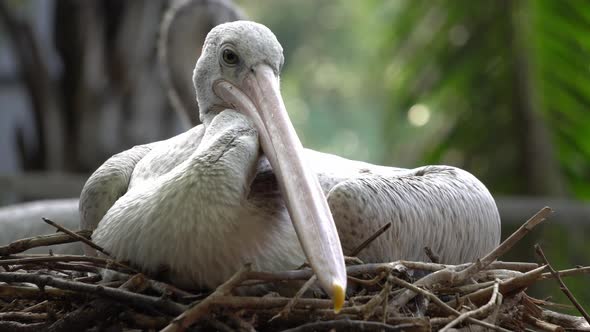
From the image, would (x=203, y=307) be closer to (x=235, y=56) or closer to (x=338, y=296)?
(x=338, y=296)

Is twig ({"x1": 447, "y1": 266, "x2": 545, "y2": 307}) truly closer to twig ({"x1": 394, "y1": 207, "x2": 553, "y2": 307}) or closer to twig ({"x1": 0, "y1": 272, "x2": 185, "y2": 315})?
twig ({"x1": 394, "y1": 207, "x2": 553, "y2": 307})

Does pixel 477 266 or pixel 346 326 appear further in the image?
pixel 477 266

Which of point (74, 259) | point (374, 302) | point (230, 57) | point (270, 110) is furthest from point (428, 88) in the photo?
point (374, 302)

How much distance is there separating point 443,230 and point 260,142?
2.69ft

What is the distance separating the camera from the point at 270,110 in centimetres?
377

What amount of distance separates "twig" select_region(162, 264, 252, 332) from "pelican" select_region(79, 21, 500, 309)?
0.22 meters

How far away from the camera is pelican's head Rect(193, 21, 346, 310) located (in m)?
3.21

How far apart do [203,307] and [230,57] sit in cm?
117

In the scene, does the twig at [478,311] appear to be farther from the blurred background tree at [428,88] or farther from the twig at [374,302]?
the blurred background tree at [428,88]

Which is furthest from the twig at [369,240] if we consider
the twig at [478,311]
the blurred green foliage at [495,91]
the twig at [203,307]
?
the blurred green foliage at [495,91]

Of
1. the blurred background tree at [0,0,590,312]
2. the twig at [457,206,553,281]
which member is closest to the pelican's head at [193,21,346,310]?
the twig at [457,206,553,281]

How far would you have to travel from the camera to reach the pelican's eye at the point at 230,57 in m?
3.91

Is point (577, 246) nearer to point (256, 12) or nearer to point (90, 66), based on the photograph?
point (90, 66)

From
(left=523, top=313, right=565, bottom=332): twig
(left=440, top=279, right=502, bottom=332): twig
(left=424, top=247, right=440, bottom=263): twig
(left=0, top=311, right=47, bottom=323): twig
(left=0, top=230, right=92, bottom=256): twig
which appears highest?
(left=0, top=230, right=92, bottom=256): twig
